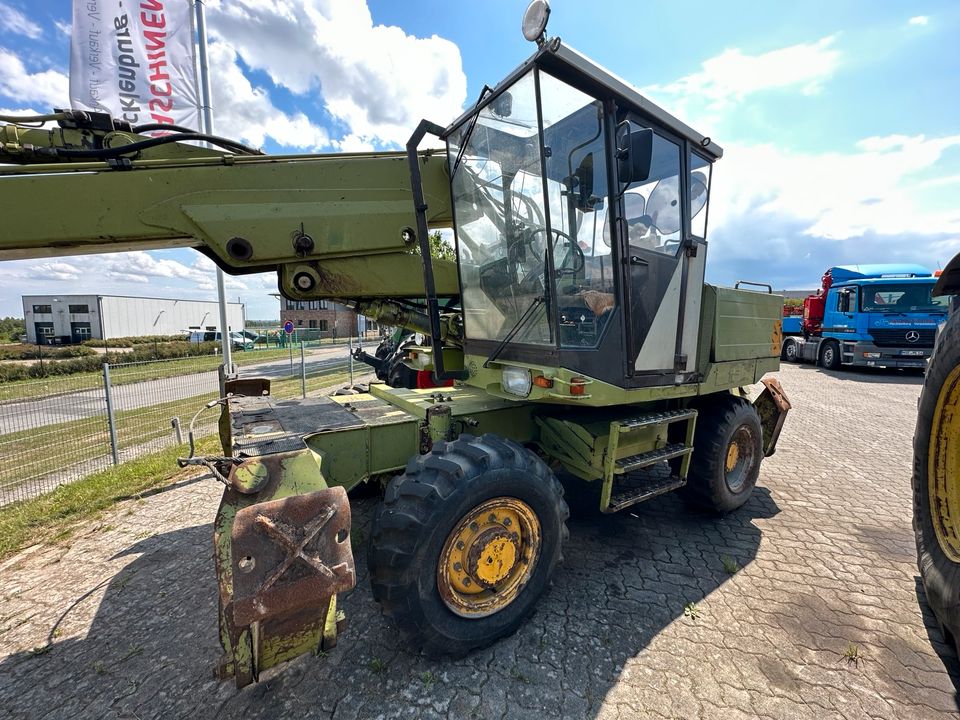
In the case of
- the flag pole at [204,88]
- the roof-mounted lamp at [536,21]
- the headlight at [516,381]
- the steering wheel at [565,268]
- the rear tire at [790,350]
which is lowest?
the rear tire at [790,350]

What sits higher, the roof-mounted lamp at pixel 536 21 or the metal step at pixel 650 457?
the roof-mounted lamp at pixel 536 21

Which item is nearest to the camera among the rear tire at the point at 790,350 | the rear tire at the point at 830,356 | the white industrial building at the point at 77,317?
the rear tire at the point at 830,356

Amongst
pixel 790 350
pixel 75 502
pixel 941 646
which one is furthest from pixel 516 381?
pixel 790 350

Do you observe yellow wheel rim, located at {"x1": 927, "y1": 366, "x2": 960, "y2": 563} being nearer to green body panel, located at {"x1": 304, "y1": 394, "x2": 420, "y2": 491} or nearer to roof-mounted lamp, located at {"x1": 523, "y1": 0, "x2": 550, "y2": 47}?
roof-mounted lamp, located at {"x1": 523, "y1": 0, "x2": 550, "y2": 47}

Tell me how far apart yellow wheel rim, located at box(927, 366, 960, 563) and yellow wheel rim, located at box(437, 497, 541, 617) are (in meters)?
2.49

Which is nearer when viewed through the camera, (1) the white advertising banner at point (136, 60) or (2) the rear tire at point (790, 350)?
(1) the white advertising banner at point (136, 60)

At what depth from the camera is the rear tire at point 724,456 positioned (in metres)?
4.04

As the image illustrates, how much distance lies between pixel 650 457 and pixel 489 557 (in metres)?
1.56

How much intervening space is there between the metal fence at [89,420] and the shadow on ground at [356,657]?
10.8 feet

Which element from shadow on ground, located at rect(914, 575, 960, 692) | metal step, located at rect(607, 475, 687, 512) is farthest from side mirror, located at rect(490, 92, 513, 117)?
shadow on ground, located at rect(914, 575, 960, 692)

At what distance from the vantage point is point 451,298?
12.9ft

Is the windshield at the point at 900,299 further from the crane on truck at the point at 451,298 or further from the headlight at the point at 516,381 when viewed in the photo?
the headlight at the point at 516,381

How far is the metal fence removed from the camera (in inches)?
217

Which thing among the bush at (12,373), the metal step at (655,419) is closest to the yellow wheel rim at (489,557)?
the metal step at (655,419)
